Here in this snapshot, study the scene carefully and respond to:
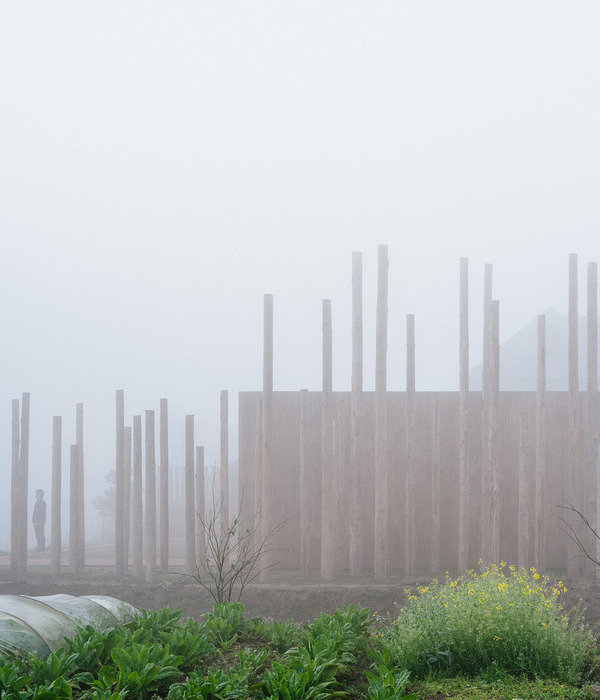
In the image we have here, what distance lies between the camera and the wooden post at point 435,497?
37.5ft

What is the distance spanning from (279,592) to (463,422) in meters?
3.73

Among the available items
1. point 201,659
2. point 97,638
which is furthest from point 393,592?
point 97,638

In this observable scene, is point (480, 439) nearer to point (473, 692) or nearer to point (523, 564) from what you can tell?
point (523, 564)

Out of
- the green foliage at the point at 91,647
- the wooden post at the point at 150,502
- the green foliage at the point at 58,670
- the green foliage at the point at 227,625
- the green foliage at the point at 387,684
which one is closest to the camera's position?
the green foliage at the point at 387,684

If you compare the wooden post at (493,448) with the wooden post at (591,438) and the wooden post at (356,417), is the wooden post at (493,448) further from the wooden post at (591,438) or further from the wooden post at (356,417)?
the wooden post at (356,417)

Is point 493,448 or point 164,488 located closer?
point 493,448

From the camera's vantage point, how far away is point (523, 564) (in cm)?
1122

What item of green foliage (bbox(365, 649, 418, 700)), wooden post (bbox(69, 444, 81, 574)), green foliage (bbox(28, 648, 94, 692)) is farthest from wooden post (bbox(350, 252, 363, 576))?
green foliage (bbox(28, 648, 94, 692))

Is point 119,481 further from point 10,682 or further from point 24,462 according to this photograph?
point 10,682

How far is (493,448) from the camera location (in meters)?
11.2

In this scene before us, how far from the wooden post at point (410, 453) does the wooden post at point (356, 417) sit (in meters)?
0.78

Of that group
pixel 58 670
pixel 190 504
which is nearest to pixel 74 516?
pixel 190 504

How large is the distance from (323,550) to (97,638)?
5520mm

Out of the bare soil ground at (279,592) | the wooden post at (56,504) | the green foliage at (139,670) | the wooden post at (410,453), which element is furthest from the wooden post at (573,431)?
the wooden post at (56,504)
